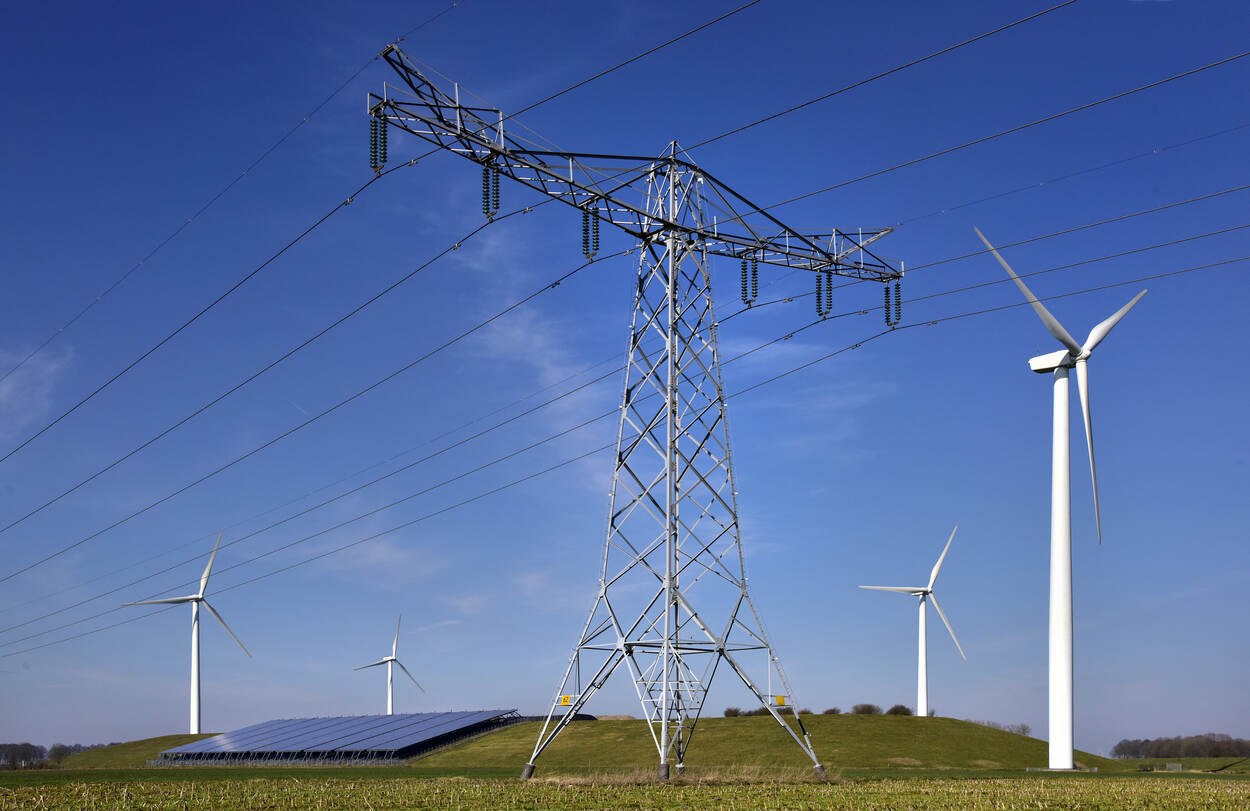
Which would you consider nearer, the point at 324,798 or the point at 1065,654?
the point at 324,798

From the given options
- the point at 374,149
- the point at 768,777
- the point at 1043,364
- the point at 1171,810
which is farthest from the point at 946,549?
the point at 374,149

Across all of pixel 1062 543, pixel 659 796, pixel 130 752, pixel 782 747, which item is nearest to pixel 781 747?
pixel 782 747

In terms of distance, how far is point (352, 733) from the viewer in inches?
3974

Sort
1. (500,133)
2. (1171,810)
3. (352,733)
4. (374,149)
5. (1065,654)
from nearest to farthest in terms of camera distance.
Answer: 1. (1171,810)
2. (374,149)
3. (500,133)
4. (1065,654)
5. (352,733)

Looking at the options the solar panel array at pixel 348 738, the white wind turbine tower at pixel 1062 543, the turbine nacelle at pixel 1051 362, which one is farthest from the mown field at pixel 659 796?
the solar panel array at pixel 348 738

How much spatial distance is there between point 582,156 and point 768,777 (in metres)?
24.6

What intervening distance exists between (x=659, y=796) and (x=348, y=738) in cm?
7165

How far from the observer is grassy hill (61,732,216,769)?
12219cm

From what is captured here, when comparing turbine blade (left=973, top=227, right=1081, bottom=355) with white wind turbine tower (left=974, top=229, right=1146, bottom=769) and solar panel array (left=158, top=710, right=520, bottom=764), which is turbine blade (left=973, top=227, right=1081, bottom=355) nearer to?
white wind turbine tower (left=974, top=229, right=1146, bottom=769)

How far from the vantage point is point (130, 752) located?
431ft

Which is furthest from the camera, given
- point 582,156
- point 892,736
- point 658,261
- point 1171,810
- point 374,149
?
point 892,736

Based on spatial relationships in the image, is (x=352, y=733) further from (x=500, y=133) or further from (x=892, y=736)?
(x=500, y=133)

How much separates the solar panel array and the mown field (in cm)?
4820

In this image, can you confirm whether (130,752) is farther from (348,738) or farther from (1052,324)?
(1052,324)
